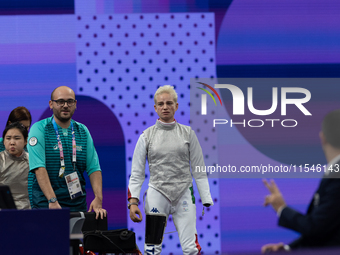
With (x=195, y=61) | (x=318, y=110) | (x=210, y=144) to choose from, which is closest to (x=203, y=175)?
(x=210, y=144)

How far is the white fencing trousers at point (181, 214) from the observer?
3773 mm

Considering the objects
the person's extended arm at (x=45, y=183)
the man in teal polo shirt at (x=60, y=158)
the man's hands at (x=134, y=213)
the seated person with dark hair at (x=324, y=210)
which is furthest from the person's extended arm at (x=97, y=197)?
the seated person with dark hair at (x=324, y=210)

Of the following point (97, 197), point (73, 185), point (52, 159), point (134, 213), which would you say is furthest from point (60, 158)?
point (134, 213)

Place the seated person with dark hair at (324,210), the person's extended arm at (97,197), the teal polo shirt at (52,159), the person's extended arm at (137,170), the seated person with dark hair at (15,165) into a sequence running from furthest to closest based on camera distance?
1. the seated person with dark hair at (15,165)
2. the person's extended arm at (137,170)
3. the person's extended arm at (97,197)
4. the teal polo shirt at (52,159)
5. the seated person with dark hair at (324,210)

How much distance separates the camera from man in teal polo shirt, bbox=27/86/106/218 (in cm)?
369

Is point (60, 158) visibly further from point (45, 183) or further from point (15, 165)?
point (15, 165)

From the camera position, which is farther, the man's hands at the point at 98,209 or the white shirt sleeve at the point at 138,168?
the white shirt sleeve at the point at 138,168

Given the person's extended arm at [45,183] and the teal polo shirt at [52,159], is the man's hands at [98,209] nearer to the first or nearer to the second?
the teal polo shirt at [52,159]

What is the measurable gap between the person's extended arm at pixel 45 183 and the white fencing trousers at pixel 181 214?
81cm

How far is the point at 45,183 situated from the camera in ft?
11.8

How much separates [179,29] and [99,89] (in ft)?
4.01

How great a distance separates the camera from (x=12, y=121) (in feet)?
15.2

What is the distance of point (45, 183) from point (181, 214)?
1.18 m

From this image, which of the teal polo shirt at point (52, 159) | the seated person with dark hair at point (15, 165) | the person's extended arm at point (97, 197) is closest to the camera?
the teal polo shirt at point (52, 159)
